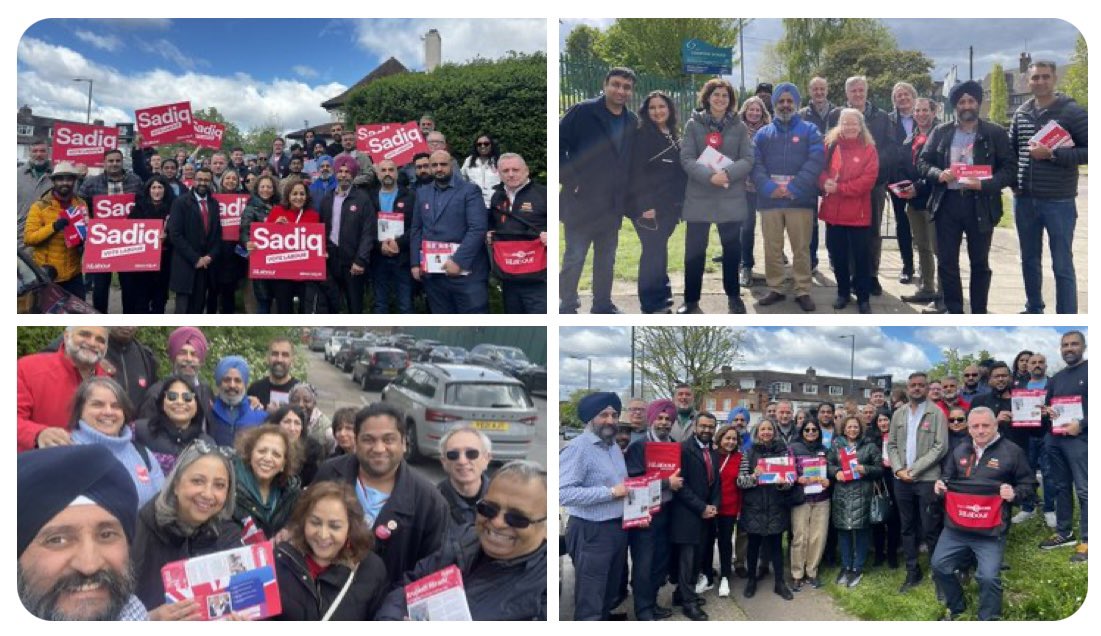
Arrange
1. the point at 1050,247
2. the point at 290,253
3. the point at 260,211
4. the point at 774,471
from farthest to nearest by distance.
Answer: the point at 260,211
the point at 290,253
the point at 774,471
the point at 1050,247

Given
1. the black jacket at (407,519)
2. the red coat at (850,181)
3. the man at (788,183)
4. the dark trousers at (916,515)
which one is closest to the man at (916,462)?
the dark trousers at (916,515)

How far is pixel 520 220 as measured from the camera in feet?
13.9

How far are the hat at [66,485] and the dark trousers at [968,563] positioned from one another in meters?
3.55

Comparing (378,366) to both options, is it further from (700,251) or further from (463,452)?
(700,251)

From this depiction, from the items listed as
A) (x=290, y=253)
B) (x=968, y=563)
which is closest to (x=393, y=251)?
(x=290, y=253)

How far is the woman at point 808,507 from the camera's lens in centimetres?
428

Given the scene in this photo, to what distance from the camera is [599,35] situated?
4066mm

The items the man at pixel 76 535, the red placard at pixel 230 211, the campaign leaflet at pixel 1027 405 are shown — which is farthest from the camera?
the red placard at pixel 230 211

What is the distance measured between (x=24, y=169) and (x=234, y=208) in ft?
3.07

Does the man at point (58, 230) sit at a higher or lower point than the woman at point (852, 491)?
higher

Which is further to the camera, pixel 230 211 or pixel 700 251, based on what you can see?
pixel 230 211

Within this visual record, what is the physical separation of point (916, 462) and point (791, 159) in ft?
4.92

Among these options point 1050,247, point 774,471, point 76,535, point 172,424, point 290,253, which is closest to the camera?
point 76,535

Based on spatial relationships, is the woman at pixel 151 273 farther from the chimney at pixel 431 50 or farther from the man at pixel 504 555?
the man at pixel 504 555
